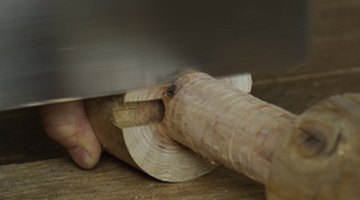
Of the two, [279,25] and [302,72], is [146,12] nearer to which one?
[279,25]

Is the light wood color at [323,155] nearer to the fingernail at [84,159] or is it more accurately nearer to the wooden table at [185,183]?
the wooden table at [185,183]

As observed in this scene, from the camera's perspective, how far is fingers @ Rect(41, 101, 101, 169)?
134 cm

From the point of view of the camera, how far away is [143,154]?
1.26 meters

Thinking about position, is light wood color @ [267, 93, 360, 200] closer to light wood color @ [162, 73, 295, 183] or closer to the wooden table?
light wood color @ [162, 73, 295, 183]

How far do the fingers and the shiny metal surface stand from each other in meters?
0.27

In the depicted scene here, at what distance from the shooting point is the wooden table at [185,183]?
1234mm

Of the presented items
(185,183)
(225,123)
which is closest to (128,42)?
(225,123)

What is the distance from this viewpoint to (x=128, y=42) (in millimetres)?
1058

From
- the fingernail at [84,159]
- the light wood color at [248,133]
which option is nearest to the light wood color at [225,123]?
the light wood color at [248,133]

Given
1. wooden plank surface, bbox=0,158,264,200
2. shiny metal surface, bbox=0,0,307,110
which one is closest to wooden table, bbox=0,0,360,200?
wooden plank surface, bbox=0,158,264,200

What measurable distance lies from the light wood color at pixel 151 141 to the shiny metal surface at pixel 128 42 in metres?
0.13

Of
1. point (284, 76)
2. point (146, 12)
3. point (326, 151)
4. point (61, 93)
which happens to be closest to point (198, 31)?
point (146, 12)

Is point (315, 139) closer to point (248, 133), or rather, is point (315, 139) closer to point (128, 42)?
point (248, 133)

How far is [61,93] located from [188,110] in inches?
7.8
